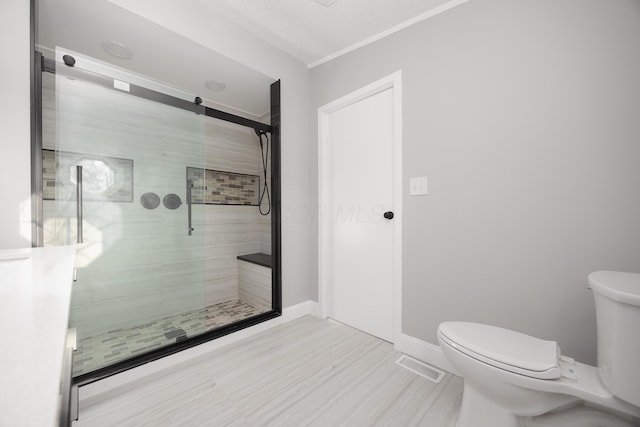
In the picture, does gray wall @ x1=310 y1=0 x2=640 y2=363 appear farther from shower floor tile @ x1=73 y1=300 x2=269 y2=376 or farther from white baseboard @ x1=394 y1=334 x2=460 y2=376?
shower floor tile @ x1=73 y1=300 x2=269 y2=376

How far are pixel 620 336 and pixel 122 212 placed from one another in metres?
2.42

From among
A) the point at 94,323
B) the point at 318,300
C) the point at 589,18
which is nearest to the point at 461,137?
the point at 589,18

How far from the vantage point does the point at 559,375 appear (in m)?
0.92

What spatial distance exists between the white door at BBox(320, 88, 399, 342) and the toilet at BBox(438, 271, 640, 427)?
0.83 metres

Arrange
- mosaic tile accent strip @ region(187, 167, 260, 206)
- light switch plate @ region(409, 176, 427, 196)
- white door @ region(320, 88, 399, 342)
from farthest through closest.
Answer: mosaic tile accent strip @ region(187, 167, 260, 206) → white door @ region(320, 88, 399, 342) → light switch plate @ region(409, 176, 427, 196)

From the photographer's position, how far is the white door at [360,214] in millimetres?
1962

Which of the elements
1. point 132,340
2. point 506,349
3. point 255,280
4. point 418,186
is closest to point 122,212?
point 132,340

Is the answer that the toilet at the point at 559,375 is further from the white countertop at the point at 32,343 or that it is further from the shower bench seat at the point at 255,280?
the shower bench seat at the point at 255,280

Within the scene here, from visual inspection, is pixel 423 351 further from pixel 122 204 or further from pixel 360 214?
pixel 122 204

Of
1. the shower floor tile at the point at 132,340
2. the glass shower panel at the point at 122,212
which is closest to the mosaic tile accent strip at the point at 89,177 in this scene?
the glass shower panel at the point at 122,212

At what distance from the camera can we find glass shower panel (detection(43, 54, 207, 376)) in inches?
56.2

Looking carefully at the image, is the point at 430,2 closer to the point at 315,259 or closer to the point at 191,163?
the point at 191,163

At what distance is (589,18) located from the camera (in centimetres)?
122

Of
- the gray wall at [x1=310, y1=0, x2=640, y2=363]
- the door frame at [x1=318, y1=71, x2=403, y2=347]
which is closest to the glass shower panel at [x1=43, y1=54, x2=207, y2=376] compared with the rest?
the door frame at [x1=318, y1=71, x2=403, y2=347]
